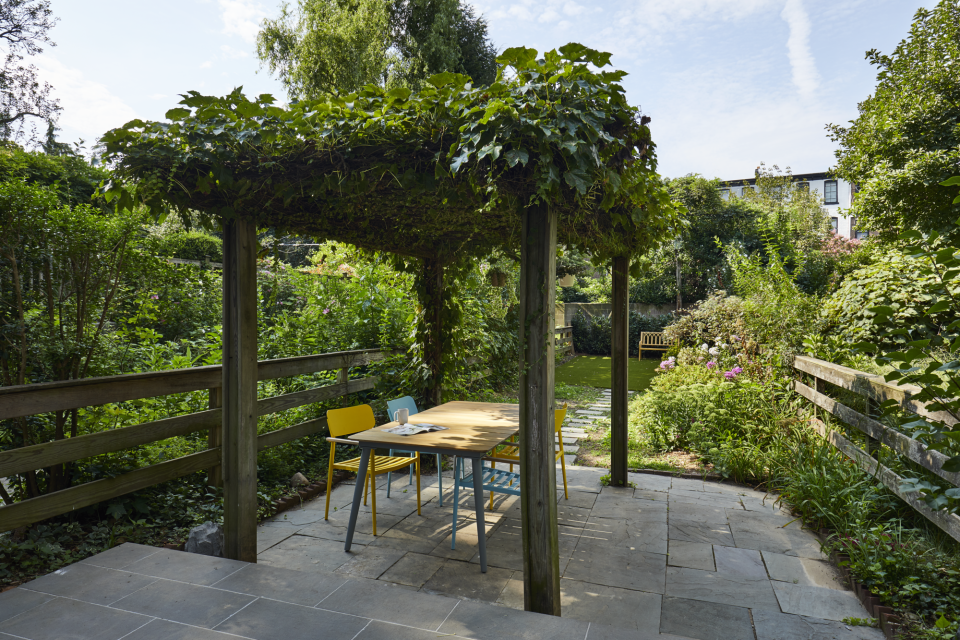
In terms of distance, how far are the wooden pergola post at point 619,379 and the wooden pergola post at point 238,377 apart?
2794 mm

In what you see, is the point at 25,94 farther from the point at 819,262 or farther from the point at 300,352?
the point at 819,262

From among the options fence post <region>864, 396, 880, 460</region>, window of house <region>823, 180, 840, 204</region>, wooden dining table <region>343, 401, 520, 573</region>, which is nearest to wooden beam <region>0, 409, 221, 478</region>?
wooden dining table <region>343, 401, 520, 573</region>

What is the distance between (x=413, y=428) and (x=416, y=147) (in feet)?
6.19

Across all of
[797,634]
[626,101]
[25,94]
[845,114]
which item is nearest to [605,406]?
[797,634]

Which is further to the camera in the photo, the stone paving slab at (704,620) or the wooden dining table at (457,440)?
the wooden dining table at (457,440)

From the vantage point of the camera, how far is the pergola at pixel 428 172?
1996 mm

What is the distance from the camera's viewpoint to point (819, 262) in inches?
458

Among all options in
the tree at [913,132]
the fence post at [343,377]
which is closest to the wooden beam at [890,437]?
the fence post at [343,377]

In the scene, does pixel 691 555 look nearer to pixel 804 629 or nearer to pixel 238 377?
pixel 804 629

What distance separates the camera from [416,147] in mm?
2199

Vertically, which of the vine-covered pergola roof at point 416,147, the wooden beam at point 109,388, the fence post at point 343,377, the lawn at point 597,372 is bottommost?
the lawn at point 597,372

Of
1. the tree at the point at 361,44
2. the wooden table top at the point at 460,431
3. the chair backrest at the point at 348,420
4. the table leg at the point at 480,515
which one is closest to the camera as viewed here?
the table leg at the point at 480,515

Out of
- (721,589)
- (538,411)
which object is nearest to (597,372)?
(721,589)

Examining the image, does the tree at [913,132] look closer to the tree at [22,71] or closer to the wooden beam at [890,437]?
the wooden beam at [890,437]
